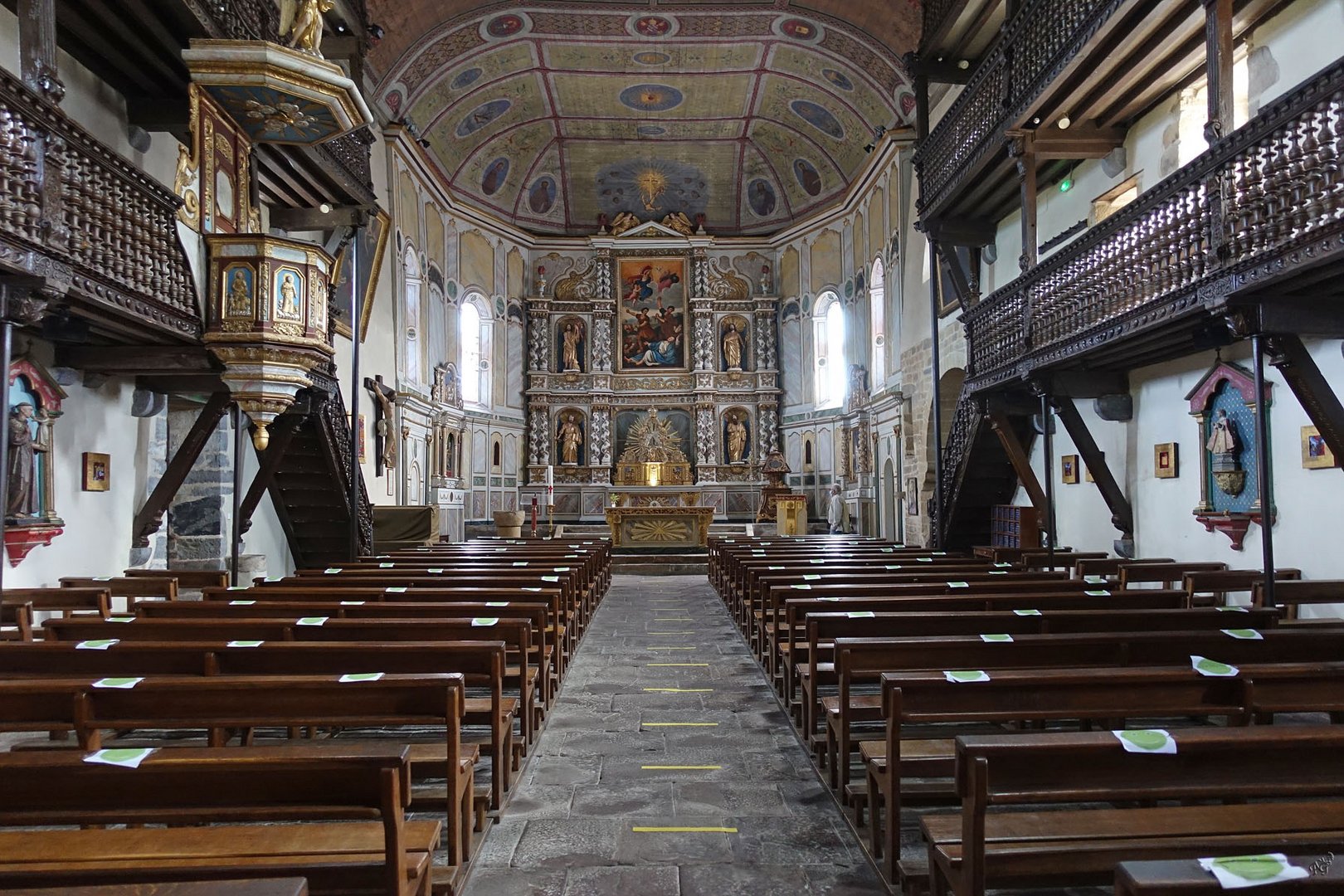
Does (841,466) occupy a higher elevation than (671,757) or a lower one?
higher

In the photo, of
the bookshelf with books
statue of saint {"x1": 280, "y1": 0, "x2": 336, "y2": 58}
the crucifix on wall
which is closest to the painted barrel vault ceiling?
the crucifix on wall

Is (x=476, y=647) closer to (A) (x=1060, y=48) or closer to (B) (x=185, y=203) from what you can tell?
(B) (x=185, y=203)

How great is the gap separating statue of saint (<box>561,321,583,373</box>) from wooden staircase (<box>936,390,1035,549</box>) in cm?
1606

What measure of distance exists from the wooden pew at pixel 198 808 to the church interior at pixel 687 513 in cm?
2

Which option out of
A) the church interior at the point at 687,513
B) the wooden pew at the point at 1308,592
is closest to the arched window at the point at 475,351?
the church interior at the point at 687,513

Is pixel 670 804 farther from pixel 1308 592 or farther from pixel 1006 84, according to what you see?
pixel 1006 84

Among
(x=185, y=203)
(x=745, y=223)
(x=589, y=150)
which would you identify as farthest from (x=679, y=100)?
(x=185, y=203)

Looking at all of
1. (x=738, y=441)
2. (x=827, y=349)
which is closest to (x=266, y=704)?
(x=827, y=349)

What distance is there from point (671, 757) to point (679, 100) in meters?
21.5

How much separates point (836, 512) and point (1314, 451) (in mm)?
15969

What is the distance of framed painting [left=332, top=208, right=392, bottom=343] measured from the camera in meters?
14.8

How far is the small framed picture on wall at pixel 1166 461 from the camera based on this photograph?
32.9 feet

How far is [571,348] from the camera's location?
27922mm

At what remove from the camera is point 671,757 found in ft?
17.1
